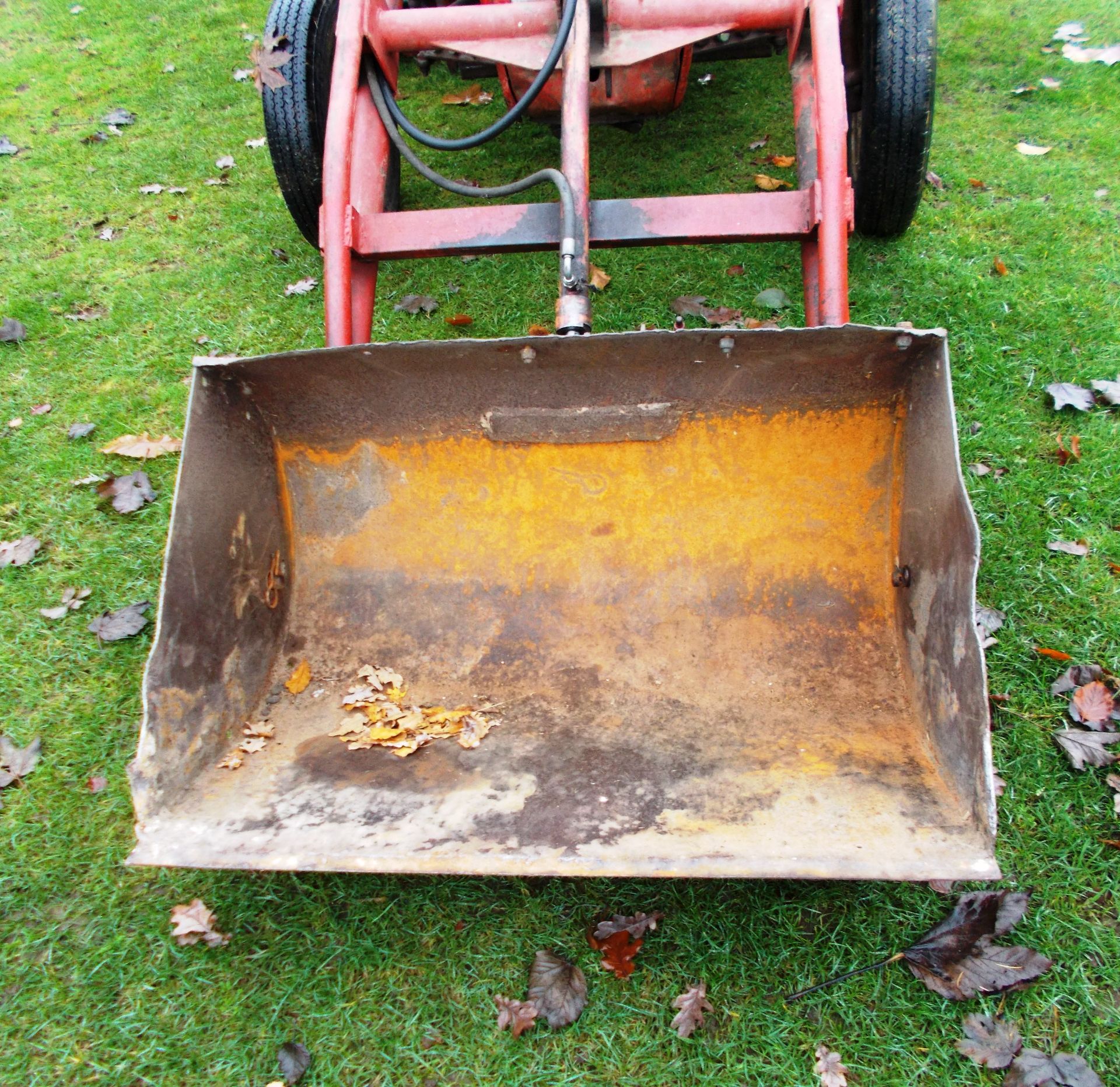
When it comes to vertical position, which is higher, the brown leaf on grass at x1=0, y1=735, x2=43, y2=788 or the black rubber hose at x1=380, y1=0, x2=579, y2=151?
the black rubber hose at x1=380, y1=0, x2=579, y2=151

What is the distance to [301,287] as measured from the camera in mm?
3926

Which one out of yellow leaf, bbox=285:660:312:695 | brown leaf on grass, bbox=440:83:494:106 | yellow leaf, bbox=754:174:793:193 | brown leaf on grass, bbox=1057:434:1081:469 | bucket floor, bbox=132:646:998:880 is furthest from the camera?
brown leaf on grass, bbox=440:83:494:106

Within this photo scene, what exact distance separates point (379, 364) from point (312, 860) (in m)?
1.24

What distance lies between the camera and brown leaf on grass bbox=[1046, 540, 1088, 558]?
8.63 ft

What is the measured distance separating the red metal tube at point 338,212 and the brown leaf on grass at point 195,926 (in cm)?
160

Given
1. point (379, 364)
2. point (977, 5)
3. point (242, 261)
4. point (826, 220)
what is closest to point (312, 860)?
point (379, 364)

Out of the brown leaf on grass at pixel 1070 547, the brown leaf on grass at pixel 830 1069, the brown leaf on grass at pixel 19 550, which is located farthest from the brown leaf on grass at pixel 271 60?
the brown leaf on grass at pixel 830 1069

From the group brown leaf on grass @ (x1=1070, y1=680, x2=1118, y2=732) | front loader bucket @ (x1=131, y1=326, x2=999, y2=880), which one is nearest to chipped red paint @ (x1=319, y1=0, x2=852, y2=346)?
front loader bucket @ (x1=131, y1=326, x2=999, y2=880)

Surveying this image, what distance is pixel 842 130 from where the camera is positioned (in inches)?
93.4

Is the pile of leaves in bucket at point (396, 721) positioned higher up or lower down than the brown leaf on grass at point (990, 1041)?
higher up

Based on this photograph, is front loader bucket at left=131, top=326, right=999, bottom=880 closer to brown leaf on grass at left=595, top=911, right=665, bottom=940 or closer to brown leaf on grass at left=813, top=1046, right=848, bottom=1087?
brown leaf on grass at left=595, top=911, right=665, bottom=940

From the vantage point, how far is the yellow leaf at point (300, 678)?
2080 millimetres

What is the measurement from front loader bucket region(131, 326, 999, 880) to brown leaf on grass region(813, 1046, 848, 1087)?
584 millimetres

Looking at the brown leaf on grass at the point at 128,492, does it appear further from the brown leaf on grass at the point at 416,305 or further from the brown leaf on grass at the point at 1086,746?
the brown leaf on grass at the point at 1086,746
